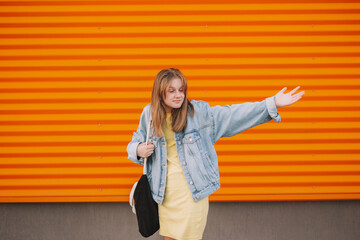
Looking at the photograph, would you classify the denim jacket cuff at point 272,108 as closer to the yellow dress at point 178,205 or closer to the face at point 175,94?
the face at point 175,94

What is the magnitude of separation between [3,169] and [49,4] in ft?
6.65

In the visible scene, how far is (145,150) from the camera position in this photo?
7.53 feet

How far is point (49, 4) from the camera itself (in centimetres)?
372

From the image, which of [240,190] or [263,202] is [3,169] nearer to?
[240,190]

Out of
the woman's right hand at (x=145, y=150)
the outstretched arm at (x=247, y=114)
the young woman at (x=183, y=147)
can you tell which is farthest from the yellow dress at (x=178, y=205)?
the outstretched arm at (x=247, y=114)

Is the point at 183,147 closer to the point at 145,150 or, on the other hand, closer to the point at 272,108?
the point at 145,150

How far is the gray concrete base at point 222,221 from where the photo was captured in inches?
155

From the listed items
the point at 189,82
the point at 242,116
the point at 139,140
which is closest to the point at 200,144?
the point at 242,116

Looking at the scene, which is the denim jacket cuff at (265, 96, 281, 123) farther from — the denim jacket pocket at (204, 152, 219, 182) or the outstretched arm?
the denim jacket pocket at (204, 152, 219, 182)

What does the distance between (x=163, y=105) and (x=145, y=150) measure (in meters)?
0.36

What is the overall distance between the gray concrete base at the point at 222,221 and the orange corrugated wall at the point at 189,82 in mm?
219

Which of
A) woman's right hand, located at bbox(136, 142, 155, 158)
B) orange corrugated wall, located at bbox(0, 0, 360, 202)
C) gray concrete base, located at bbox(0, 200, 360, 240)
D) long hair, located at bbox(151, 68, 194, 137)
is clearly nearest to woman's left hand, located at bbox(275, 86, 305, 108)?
long hair, located at bbox(151, 68, 194, 137)

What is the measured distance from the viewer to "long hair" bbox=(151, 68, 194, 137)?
2229 mm

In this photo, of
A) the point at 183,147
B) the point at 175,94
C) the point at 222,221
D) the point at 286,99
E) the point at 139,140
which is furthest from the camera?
the point at 222,221
